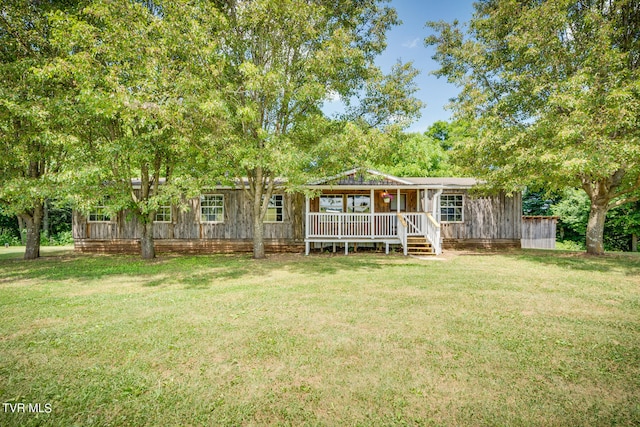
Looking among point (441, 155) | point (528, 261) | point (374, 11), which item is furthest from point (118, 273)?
point (441, 155)

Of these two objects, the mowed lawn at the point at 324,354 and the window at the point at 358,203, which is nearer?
the mowed lawn at the point at 324,354

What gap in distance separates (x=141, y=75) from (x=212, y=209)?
7.23 metres

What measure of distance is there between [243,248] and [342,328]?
11.1 metres

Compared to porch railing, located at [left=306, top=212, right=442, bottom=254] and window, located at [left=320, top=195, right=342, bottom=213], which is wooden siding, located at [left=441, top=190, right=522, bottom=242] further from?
window, located at [left=320, top=195, right=342, bottom=213]

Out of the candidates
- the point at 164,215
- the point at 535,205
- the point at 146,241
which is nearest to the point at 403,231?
the point at 146,241

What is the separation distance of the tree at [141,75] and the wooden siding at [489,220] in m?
12.3

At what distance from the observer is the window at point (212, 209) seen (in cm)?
1482

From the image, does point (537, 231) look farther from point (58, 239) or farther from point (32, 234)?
point (58, 239)

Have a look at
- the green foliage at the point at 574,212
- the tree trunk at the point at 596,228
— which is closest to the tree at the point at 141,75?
the tree trunk at the point at 596,228

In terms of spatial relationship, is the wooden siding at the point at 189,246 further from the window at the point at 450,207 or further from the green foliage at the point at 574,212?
the green foliage at the point at 574,212

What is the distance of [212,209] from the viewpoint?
14.8m

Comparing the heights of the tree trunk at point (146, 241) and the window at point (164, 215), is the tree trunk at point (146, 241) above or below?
below

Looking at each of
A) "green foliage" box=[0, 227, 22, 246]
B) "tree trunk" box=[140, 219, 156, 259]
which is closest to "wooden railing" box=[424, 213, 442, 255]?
"tree trunk" box=[140, 219, 156, 259]

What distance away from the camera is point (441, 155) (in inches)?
1069
